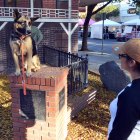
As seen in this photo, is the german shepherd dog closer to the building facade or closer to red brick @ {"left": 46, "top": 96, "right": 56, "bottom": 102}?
red brick @ {"left": 46, "top": 96, "right": 56, "bottom": 102}

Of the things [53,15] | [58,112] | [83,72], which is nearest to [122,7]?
[53,15]

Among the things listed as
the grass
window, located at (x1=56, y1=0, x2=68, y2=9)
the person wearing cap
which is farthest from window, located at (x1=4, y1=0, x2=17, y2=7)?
the person wearing cap

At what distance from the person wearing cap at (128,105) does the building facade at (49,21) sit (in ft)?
33.5

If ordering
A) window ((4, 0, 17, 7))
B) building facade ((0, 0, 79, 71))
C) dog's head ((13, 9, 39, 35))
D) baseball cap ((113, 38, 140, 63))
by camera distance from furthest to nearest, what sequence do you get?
1. window ((4, 0, 17, 7))
2. building facade ((0, 0, 79, 71))
3. dog's head ((13, 9, 39, 35))
4. baseball cap ((113, 38, 140, 63))

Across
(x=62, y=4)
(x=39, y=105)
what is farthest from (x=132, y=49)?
(x=62, y=4)

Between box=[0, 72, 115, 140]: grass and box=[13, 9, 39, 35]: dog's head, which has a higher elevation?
box=[13, 9, 39, 35]: dog's head

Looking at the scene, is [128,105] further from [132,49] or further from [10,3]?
[10,3]

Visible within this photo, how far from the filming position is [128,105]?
8.41 ft

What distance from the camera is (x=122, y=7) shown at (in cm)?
6806

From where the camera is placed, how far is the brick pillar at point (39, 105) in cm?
494

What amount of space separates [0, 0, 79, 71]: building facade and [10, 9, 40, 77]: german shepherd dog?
304 inches

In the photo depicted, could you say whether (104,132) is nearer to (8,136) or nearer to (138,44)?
(8,136)

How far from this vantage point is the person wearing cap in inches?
101

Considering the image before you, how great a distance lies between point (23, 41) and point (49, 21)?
860 centimetres
